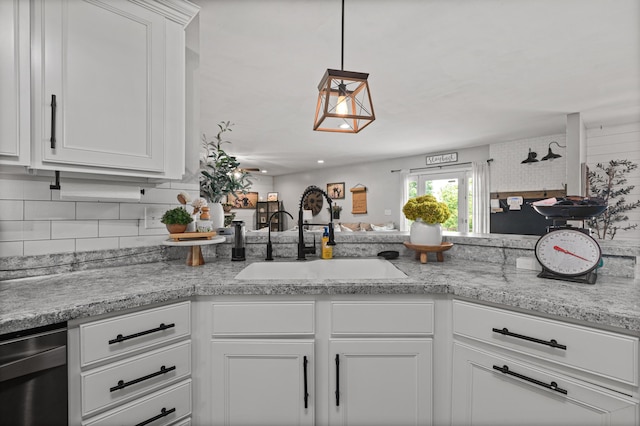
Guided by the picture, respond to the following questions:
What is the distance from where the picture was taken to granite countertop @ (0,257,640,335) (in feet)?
2.94

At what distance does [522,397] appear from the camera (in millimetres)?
1024

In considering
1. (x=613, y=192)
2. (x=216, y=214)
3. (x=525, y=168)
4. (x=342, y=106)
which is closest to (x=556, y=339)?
(x=342, y=106)

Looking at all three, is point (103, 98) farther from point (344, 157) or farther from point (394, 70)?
point (344, 157)

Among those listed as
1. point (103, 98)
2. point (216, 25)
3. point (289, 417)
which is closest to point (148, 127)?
point (103, 98)

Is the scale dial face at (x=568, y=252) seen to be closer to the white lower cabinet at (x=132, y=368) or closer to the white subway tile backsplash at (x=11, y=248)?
the white lower cabinet at (x=132, y=368)

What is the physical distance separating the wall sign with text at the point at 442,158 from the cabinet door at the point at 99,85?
6.05 metres

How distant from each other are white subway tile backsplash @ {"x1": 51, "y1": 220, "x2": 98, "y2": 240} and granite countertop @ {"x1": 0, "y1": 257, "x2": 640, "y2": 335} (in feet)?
0.63

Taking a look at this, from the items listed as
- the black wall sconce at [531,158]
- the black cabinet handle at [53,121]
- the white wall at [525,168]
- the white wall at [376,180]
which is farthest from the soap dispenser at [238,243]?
the white wall at [376,180]

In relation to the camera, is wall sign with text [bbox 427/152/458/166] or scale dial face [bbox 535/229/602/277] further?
wall sign with text [bbox 427/152/458/166]

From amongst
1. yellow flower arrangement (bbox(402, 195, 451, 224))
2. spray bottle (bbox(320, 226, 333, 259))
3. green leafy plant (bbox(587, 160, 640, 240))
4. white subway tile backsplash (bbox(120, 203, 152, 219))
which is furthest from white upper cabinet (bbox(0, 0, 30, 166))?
green leafy plant (bbox(587, 160, 640, 240))

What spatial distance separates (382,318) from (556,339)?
571 mm

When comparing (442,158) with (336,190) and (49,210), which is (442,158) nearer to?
(336,190)

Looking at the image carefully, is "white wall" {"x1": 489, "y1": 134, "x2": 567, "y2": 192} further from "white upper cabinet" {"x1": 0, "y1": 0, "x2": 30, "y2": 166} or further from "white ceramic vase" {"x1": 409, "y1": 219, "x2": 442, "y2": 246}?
"white upper cabinet" {"x1": 0, "y1": 0, "x2": 30, "y2": 166}

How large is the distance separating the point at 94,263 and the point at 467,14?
271 cm
